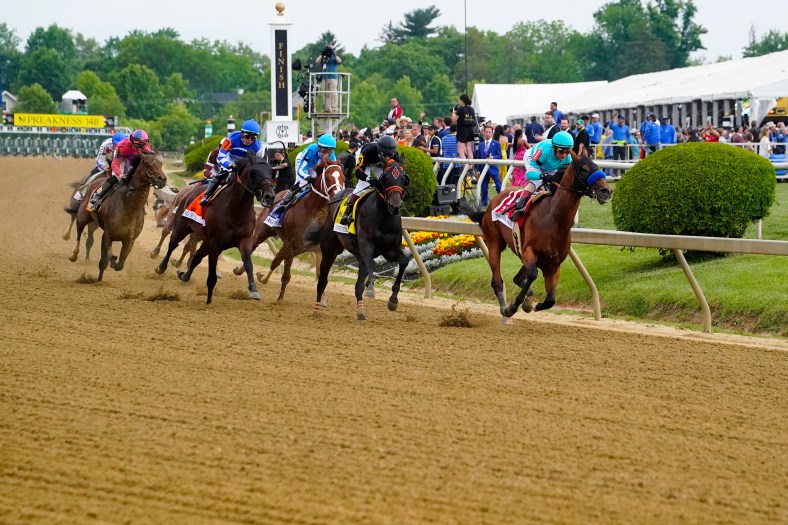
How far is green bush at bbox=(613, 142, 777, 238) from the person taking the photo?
1283 centimetres

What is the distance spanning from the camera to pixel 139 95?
104250 millimetres

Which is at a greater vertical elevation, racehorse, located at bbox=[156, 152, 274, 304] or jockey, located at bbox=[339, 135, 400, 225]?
jockey, located at bbox=[339, 135, 400, 225]

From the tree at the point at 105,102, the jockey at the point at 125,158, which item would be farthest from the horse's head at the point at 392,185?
the tree at the point at 105,102

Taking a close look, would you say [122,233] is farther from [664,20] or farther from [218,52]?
[218,52]

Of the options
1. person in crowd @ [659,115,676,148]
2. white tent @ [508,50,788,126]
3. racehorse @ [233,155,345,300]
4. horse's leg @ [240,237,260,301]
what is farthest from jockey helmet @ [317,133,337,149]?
white tent @ [508,50,788,126]

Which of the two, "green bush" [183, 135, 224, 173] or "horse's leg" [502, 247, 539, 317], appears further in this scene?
"green bush" [183, 135, 224, 173]

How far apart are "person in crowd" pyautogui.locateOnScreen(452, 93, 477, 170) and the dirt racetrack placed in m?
8.85

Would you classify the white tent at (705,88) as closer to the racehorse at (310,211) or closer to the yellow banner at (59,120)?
the racehorse at (310,211)

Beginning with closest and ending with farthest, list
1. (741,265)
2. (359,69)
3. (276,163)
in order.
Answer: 1. (741,265)
2. (276,163)
3. (359,69)

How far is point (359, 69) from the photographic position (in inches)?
4946

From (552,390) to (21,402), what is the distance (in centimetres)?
322

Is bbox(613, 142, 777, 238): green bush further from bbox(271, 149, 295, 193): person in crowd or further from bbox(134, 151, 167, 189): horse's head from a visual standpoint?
bbox(134, 151, 167, 189): horse's head

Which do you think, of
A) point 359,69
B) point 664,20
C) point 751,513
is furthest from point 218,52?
point 751,513

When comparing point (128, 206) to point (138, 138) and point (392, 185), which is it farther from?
point (392, 185)
